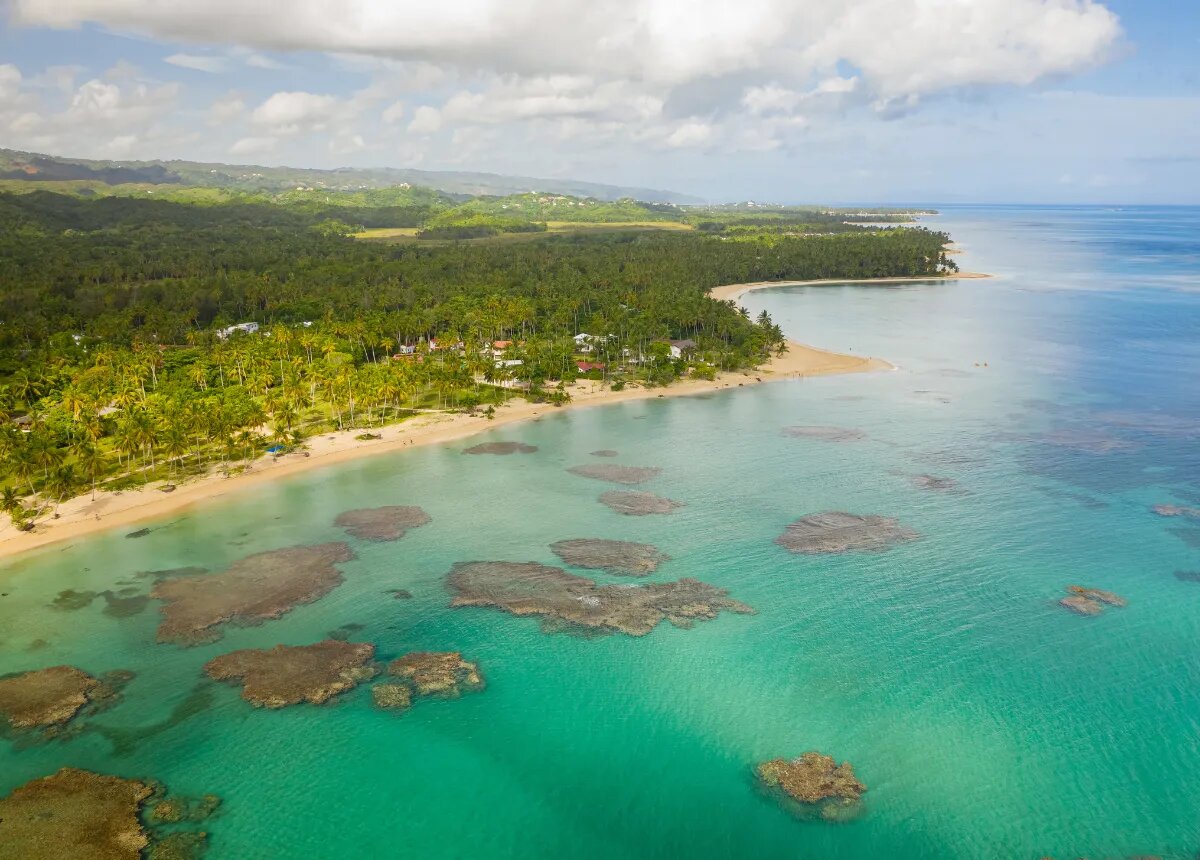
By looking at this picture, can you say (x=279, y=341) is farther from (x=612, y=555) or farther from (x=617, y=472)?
(x=612, y=555)

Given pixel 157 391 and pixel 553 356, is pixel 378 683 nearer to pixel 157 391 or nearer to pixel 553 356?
pixel 157 391

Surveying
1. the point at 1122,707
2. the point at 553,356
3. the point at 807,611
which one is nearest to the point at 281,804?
the point at 807,611

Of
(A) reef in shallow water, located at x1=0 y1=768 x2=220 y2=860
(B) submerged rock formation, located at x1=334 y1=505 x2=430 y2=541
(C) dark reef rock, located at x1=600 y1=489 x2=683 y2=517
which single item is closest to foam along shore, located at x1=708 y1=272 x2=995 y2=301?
(C) dark reef rock, located at x1=600 y1=489 x2=683 y2=517

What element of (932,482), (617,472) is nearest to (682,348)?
(617,472)

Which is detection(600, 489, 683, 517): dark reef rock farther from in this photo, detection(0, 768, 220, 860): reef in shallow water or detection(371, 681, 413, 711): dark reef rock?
detection(0, 768, 220, 860): reef in shallow water

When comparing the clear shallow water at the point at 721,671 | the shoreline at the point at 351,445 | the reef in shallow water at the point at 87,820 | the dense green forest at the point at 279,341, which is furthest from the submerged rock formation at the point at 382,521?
the reef in shallow water at the point at 87,820

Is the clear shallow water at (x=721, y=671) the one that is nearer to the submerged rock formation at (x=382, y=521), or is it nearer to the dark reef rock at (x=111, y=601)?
the dark reef rock at (x=111, y=601)
